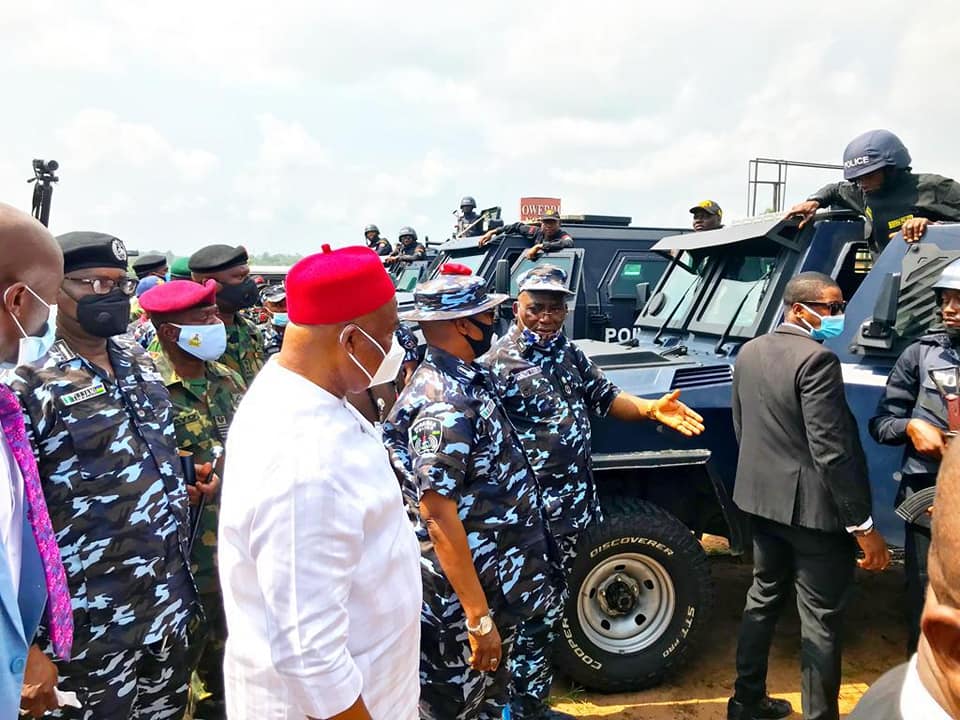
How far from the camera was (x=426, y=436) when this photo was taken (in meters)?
2.09

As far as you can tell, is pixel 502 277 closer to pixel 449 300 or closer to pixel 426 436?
pixel 449 300

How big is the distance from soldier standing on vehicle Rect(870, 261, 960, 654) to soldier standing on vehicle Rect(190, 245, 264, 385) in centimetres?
297

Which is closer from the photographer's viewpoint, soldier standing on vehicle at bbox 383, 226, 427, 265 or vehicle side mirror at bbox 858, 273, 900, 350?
vehicle side mirror at bbox 858, 273, 900, 350

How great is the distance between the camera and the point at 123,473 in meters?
1.99

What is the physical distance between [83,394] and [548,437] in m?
1.66

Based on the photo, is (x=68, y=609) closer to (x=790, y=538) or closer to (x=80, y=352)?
(x=80, y=352)

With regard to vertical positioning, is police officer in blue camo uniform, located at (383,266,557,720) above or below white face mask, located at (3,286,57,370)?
below

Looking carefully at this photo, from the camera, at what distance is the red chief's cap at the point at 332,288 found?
1419 millimetres

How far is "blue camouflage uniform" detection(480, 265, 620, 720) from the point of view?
2.69m

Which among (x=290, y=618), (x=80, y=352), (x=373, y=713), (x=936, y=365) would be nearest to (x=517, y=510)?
(x=373, y=713)

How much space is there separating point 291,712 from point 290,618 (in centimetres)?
27

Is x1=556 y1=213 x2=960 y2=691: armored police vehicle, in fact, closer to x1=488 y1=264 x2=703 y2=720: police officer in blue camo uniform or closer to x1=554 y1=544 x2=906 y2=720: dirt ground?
x1=554 y1=544 x2=906 y2=720: dirt ground

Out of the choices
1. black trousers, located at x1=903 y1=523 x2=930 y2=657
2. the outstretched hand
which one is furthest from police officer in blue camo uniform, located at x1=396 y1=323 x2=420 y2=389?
black trousers, located at x1=903 y1=523 x2=930 y2=657

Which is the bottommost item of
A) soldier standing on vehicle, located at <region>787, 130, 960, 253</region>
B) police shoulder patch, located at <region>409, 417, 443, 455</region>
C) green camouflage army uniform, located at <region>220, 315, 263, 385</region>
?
green camouflage army uniform, located at <region>220, 315, 263, 385</region>
